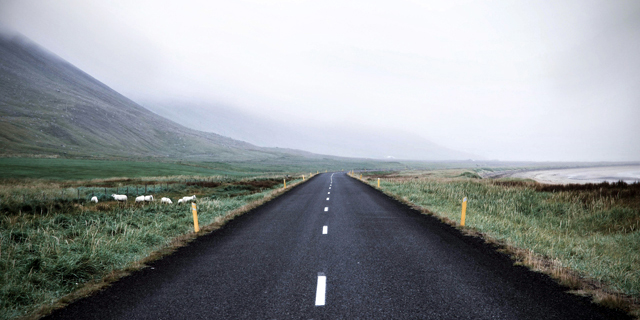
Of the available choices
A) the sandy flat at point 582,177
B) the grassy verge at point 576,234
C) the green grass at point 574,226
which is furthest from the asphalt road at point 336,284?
the sandy flat at point 582,177

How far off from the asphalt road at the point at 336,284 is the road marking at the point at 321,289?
18mm

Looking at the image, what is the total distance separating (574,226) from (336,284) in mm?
13843

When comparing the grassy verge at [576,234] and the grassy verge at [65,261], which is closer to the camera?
the grassy verge at [65,261]

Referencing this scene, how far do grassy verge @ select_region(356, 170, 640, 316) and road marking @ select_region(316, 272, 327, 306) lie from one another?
4569 mm

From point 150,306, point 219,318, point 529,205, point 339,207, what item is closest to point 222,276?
point 150,306

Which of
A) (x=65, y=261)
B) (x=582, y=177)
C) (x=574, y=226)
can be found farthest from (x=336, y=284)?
(x=582, y=177)

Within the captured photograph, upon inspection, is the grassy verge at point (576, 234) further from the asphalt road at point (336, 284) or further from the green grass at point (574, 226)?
the asphalt road at point (336, 284)

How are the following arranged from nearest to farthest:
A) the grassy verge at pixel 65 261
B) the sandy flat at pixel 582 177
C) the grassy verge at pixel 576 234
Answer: the grassy verge at pixel 65 261, the grassy verge at pixel 576 234, the sandy flat at pixel 582 177

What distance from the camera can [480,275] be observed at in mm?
5844

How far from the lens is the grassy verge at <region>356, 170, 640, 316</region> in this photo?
17.8ft

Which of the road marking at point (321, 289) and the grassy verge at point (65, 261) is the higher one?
the road marking at point (321, 289)

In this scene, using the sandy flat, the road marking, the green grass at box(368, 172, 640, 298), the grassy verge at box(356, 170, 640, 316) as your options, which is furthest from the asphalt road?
the sandy flat

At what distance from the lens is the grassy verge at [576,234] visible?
5438 mm

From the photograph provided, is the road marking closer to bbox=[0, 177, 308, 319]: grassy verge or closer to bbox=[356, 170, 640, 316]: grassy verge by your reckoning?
bbox=[0, 177, 308, 319]: grassy verge
